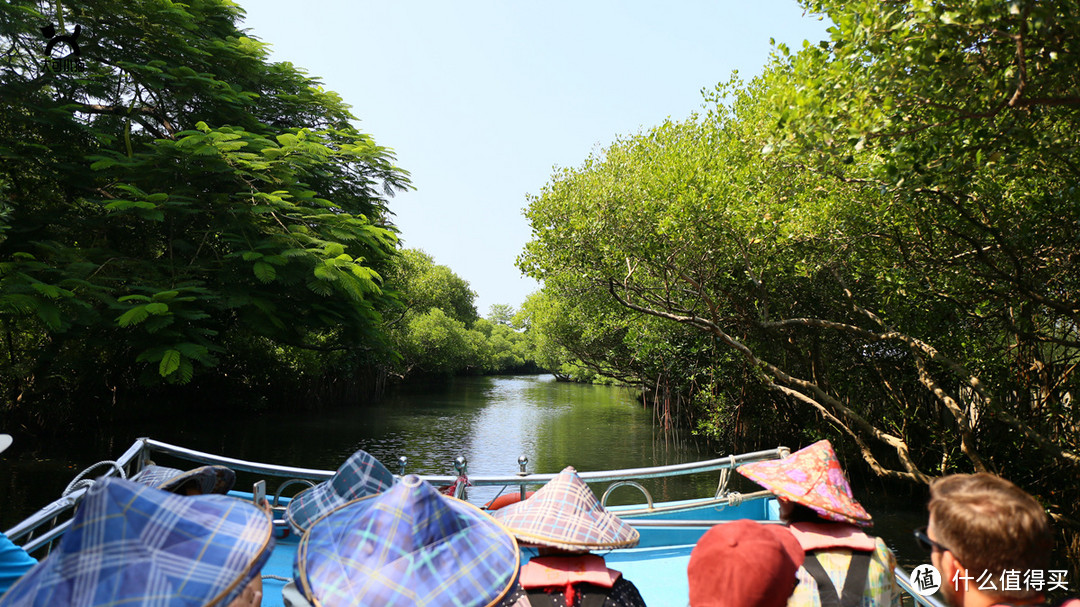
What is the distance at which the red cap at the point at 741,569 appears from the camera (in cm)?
171

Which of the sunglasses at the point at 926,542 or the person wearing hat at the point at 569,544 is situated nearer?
the sunglasses at the point at 926,542

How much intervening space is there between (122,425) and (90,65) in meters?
9.96

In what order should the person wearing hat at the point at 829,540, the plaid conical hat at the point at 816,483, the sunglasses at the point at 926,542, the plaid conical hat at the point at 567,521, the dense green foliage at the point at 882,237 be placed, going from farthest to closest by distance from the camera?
the dense green foliage at the point at 882,237
the plaid conical hat at the point at 816,483
the person wearing hat at the point at 829,540
the plaid conical hat at the point at 567,521
the sunglasses at the point at 926,542

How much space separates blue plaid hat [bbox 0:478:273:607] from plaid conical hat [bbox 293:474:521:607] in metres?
0.35

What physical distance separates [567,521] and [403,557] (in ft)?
2.32

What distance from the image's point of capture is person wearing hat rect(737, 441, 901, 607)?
2.48 metres

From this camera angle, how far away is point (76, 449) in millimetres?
13883

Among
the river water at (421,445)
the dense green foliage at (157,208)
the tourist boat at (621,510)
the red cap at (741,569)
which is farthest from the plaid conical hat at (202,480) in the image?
the river water at (421,445)

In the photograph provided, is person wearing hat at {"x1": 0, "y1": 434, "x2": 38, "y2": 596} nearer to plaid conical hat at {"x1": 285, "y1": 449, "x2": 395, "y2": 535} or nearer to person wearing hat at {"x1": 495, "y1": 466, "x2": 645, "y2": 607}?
plaid conical hat at {"x1": 285, "y1": 449, "x2": 395, "y2": 535}

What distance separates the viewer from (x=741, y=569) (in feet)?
5.64

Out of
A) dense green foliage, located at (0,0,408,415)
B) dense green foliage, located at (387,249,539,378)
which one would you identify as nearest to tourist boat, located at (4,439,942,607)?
dense green foliage, located at (0,0,408,415)

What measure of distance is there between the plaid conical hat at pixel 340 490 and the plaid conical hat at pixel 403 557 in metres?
0.84

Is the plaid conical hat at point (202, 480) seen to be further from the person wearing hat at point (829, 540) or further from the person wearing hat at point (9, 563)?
the person wearing hat at point (829, 540)

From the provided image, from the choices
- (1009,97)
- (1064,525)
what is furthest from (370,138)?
(1064,525)
